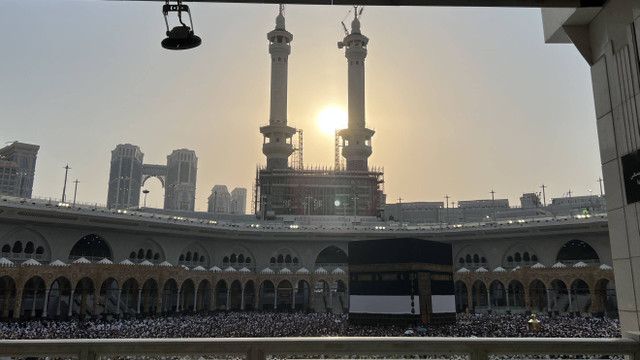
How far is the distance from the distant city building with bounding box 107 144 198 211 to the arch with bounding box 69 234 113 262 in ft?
365

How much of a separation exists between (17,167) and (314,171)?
92.3 meters

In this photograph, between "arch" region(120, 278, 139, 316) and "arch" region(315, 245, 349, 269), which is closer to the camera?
"arch" region(120, 278, 139, 316)

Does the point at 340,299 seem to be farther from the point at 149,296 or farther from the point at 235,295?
the point at 149,296

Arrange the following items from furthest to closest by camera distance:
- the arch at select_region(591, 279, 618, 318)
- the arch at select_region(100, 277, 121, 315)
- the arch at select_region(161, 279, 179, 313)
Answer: the arch at select_region(161, 279, 179, 313), the arch at select_region(100, 277, 121, 315), the arch at select_region(591, 279, 618, 318)

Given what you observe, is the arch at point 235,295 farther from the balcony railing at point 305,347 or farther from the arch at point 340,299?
the balcony railing at point 305,347

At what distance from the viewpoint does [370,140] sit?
254 ft

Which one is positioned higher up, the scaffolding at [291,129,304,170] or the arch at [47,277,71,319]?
the scaffolding at [291,129,304,170]

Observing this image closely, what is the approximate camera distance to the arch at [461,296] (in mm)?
51188

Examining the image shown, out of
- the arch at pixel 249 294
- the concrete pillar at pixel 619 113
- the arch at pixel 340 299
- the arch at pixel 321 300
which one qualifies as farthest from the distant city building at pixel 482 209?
the concrete pillar at pixel 619 113

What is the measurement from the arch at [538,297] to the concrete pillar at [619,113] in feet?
136

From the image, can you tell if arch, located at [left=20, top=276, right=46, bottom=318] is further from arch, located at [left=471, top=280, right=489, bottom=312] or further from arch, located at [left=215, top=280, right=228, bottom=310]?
arch, located at [left=471, top=280, right=489, bottom=312]

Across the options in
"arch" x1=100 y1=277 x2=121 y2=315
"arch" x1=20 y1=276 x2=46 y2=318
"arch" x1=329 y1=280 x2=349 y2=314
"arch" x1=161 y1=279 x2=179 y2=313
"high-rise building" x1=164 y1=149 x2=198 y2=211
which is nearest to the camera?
"arch" x1=20 y1=276 x2=46 y2=318

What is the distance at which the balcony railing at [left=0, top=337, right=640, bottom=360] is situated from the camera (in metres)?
3.72

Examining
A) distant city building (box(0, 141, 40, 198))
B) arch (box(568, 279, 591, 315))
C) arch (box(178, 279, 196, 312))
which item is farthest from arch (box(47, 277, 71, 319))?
distant city building (box(0, 141, 40, 198))
